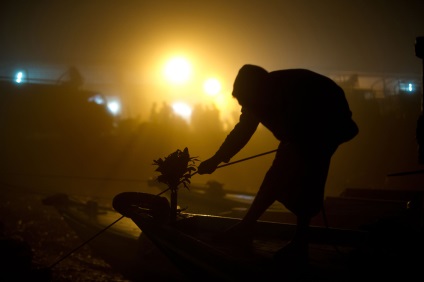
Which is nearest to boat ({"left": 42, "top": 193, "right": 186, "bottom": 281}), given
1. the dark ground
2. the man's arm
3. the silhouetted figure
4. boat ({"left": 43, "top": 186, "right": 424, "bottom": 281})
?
the dark ground

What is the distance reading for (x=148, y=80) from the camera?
2031 inches

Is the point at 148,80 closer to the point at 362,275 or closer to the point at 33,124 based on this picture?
the point at 33,124

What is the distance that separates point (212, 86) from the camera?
4869 centimetres

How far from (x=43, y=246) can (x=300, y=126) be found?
435 inches

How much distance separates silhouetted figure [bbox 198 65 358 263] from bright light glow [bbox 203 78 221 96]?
4380 centimetres

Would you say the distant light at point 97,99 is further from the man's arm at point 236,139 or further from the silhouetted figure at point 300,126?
the silhouetted figure at point 300,126

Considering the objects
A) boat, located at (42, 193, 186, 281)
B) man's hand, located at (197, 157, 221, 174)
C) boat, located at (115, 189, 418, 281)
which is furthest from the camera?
boat, located at (42, 193, 186, 281)

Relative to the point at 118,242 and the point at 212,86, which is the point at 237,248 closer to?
the point at 118,242

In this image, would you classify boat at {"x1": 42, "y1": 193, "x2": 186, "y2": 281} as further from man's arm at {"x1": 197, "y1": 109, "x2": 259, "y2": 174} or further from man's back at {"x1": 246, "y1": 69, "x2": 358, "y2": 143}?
man's back at {"x1": 246, "y1": 69, "x2": 358, "y2": 143}

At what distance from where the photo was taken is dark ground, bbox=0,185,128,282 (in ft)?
21.0

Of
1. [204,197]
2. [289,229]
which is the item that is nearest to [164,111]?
[204,197]

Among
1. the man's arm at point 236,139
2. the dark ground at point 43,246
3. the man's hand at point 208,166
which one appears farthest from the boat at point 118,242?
the man's arm at point 236,139

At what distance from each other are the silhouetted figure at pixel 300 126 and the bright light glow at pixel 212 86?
43797 mm

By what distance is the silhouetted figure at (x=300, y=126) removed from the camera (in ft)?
9.97
